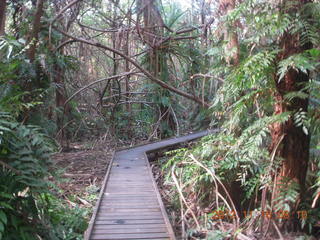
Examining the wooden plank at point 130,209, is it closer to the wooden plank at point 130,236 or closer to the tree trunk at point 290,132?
the wooden plank at point 130,236

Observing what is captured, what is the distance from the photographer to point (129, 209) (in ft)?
16.1

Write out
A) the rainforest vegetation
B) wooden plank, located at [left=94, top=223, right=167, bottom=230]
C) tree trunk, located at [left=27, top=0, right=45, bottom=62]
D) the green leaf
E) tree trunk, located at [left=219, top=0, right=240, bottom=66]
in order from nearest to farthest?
the green leaf
the rainforest vegetation
wooden plank, located at [left=94, top=223, right=167, bottom=230]
tree trunk, located at [left=219, top=0, right=240, bottom=66]
tree trunk, located at [left=27, top=0, right=45, bottom=62]

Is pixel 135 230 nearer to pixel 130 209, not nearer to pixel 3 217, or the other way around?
pixel 130 209

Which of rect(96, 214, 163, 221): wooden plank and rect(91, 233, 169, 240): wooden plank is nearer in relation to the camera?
rect(91, 233, 169, 240): wooden plank

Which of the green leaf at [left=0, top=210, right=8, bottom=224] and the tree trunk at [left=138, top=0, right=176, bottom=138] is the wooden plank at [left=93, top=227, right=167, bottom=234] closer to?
the green leaf at [left=0, top=210, right=8, bottom=224]

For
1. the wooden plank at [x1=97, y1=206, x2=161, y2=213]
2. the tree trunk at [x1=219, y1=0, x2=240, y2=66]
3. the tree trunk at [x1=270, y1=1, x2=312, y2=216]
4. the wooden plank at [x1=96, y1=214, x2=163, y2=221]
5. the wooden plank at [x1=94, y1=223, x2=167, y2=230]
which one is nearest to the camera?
the tree trunk at [x1=270, y1=1, x2=312, y2=216]

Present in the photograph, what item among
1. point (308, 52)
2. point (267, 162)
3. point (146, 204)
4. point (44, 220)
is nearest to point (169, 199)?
point (146, 204)

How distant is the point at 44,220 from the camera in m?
3.61

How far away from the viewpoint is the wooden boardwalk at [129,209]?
4078mm

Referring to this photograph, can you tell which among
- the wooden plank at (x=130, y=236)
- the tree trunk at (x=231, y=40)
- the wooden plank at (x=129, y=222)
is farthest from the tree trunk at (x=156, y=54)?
the wooden plank at (x=130, y=236)

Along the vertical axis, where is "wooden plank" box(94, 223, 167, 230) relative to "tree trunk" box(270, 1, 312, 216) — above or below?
below

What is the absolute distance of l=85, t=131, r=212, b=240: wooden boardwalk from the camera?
4078mm

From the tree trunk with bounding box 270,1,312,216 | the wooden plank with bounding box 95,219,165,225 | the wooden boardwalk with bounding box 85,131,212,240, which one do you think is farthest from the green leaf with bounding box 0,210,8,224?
the tree trunk with bounding box 270,1,312,216

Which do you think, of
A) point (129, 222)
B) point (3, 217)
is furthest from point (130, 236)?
point (3, 217)
